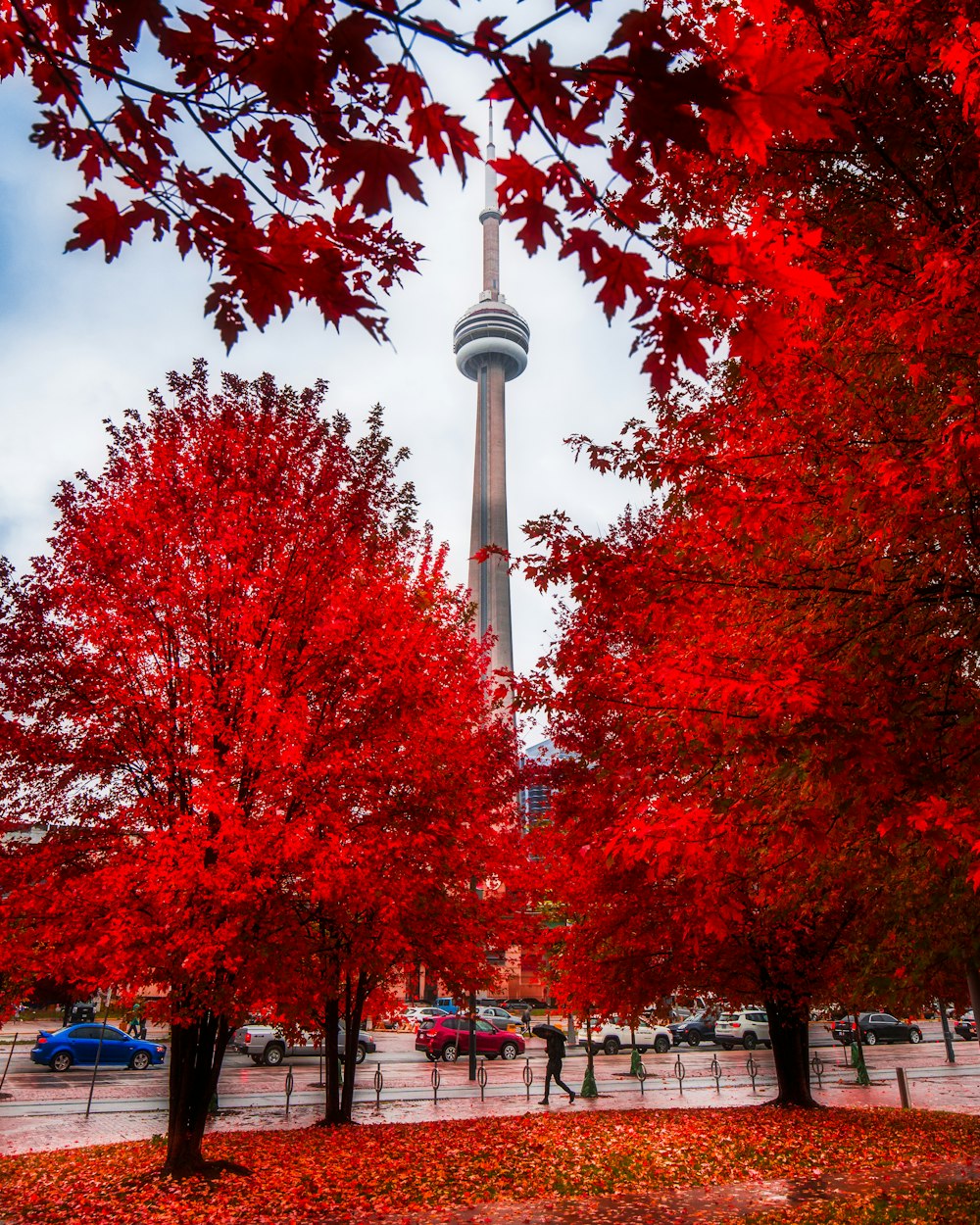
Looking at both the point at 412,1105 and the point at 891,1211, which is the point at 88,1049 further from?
the point at 891,1211

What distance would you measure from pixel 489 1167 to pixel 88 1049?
1943 centimetres

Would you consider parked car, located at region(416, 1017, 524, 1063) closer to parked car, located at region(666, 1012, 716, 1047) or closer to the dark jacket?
parked car, located at region(666, 1012, 716, 1047)

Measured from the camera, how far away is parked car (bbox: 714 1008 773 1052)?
36.2 meters

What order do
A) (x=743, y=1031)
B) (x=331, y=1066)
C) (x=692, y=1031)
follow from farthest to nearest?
(x=692, y=1031) < (x=743, y=1031) < (x=331, y=1066)

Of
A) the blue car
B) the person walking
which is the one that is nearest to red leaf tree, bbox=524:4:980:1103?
the person walking

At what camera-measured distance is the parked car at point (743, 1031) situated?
119 feet

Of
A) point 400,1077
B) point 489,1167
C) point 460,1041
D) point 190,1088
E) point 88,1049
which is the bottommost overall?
point 400,1077

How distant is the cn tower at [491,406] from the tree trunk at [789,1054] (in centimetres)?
8967

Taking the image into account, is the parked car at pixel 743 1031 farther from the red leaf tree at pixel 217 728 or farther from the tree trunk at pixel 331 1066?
the red leaf tree at pixel 217 728

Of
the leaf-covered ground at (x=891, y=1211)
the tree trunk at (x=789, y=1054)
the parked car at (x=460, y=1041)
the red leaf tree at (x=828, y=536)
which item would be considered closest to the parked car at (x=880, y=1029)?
the parked car at (x=460, y=1041)

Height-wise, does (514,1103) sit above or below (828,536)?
below

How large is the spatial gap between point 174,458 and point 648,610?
7.40 m

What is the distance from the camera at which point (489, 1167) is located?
34.1ft

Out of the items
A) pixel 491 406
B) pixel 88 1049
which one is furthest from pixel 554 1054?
pixel 491 406
